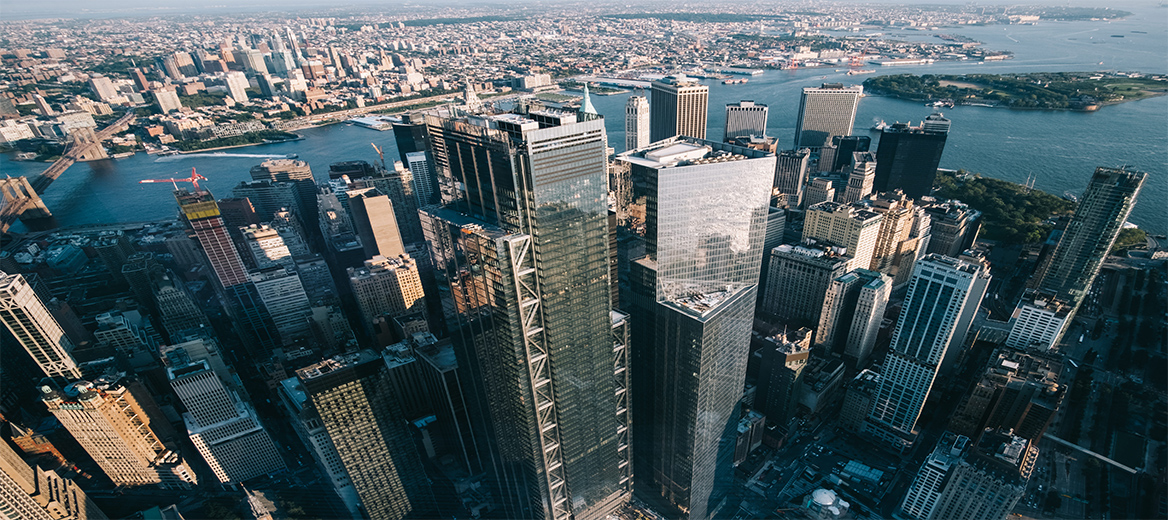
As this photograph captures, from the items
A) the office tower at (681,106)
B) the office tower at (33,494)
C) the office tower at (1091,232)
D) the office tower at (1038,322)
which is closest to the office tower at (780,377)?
the office tower at (1038,322)

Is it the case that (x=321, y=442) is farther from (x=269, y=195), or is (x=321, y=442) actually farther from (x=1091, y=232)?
(x=1091, y=232)

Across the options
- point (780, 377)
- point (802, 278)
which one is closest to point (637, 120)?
point (802, 278)

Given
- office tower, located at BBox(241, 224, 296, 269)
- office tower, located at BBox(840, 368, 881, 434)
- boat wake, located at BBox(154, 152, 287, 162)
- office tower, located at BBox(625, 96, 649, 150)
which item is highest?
office tower, located at BBox(625, 96, 649, 150)

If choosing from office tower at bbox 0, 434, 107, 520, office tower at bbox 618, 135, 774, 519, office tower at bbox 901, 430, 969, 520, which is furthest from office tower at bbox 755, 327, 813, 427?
office tower at bbox 0, 434, 107, 520

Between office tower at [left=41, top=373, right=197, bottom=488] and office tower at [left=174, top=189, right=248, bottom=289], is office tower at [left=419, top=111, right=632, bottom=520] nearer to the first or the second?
office tower at [left=41, top=373, right=197, bottom=488]

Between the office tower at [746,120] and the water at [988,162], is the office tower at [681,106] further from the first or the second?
the water at [988,162]

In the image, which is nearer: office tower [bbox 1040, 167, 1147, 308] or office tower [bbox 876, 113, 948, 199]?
office tower [bbox 1040, 167, 1147, 308]
